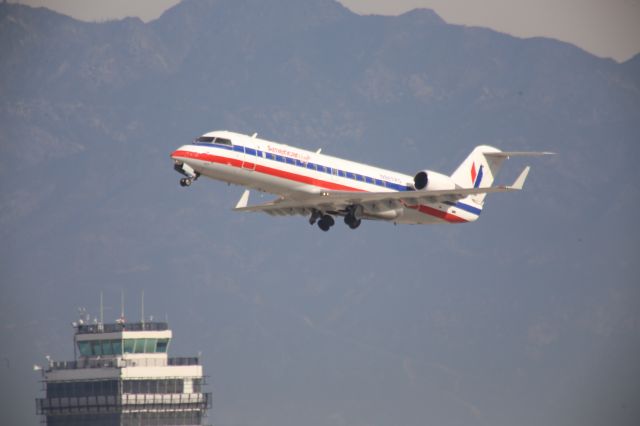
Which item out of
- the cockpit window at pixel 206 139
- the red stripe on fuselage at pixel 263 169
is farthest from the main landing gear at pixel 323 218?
the cockpit window at pixel 206 139

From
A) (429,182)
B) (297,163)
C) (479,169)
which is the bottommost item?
(429,182)

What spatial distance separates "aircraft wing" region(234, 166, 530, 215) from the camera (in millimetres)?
63219

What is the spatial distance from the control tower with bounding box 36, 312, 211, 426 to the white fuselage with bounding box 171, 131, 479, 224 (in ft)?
90.9

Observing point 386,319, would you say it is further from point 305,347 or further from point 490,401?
point 490,401

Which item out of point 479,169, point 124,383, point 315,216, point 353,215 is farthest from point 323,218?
point 124,383

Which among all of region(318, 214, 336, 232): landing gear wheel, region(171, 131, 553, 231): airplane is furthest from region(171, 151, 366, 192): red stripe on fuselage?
region(318, 214, 336, 232): landing gear wheel

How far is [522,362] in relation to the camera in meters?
138

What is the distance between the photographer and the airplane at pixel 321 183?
2373 inches

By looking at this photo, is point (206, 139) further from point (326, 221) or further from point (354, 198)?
point (326, 221)

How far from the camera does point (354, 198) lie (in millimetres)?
63375

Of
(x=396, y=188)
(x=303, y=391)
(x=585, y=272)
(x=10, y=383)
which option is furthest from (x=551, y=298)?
(x=396, y=188)

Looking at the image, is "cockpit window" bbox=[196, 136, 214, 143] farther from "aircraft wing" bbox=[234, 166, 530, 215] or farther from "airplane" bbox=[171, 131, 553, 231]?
"aircraft wing" bbox=[234, 166, 530, 215]

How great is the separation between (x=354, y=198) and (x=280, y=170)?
11.7 ft

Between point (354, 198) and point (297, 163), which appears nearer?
point (297, 163)
